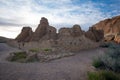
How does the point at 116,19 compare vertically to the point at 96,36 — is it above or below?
above

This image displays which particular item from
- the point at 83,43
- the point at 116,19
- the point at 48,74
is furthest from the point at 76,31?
the point at 116,19

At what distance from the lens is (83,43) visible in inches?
1034

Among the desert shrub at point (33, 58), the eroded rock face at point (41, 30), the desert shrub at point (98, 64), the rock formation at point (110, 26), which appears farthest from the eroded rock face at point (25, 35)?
the rock formation at point (110, 26)

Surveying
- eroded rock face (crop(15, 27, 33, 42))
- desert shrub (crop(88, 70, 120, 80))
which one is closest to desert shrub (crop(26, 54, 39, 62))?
desert shrub (crop(88, 70, 120, 80))

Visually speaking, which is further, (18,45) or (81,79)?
(18,45)

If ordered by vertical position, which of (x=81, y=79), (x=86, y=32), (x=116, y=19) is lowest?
(x=81, y=79)

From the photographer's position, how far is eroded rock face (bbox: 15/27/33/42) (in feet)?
100

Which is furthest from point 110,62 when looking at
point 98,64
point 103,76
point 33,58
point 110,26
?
point 110,26

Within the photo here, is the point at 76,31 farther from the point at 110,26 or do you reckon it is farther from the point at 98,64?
the point at 110,26

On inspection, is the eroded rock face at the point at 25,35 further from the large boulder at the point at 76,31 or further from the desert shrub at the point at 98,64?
the desert shrub at the point at 98,64

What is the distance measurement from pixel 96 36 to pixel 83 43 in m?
5.60

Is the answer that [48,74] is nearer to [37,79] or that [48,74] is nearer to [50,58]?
[37,79]

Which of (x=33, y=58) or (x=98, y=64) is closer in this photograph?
(x=98, y=64)

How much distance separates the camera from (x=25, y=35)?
102ft
